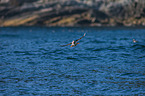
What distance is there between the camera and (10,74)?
133 ft

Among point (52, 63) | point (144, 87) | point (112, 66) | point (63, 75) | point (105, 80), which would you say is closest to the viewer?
point (144, 87)

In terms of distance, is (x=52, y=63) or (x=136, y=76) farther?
(x=52, y=63)

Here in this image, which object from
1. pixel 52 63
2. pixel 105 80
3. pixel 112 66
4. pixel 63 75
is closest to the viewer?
pixel 105 80

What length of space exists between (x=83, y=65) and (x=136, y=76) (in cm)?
1181

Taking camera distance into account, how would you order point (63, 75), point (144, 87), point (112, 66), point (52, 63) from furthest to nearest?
point (52, 63), point (112, 66), point (63, 75), point (144, 87)

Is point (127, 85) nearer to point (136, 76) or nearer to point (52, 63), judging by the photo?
point (136, 76)

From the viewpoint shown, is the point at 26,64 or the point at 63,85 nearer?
the point at 63,85

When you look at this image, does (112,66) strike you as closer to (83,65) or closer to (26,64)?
(83,65)

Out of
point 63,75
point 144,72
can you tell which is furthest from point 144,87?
point 63,75

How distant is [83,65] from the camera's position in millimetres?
47406

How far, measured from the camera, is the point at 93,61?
2035 inches

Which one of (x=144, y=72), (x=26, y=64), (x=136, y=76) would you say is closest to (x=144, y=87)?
(x=136, y=76)

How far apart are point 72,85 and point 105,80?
5.21m

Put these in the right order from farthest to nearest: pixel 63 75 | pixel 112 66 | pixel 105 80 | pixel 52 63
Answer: pixel 52 63 → pixel 112 66 → pixel 63 75 → pixel 105 80
